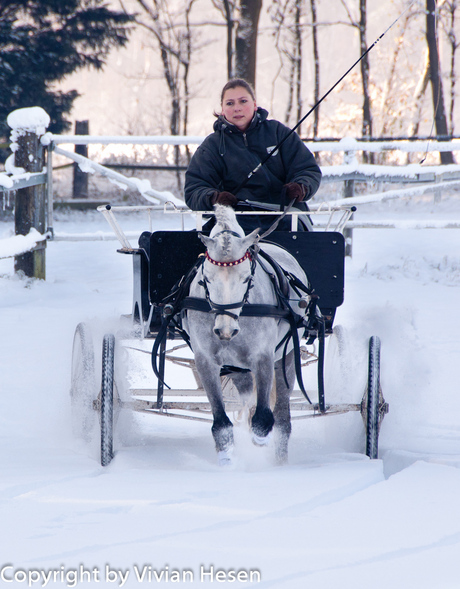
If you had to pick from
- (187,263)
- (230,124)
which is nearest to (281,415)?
(187,263)

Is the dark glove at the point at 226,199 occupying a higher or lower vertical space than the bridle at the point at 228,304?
higher

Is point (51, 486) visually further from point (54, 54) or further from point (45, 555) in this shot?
point (54, 54)

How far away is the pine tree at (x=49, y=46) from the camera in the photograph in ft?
63.7

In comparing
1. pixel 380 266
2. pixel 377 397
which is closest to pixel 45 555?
pixel 377 397

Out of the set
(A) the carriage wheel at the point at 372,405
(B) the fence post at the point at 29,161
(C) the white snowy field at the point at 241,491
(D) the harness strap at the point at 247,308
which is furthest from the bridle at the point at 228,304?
(B) the fence post at the point at 29,161

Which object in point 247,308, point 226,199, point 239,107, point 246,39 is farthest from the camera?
point 246,39

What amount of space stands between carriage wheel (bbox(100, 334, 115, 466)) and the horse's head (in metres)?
0.95

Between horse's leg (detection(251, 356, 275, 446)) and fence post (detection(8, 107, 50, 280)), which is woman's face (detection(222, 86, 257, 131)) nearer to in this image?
horse's leg (detection(251, 356, 275, 446))

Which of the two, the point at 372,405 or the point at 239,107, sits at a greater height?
the point at 239,107

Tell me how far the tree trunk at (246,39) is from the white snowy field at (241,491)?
994 centimetres

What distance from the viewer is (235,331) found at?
319 cm

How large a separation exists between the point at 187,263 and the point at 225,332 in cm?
105

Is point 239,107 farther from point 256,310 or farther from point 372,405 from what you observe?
point 372,405

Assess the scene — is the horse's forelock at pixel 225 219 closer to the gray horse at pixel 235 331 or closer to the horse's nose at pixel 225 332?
the gray horse at pixel 235 331
